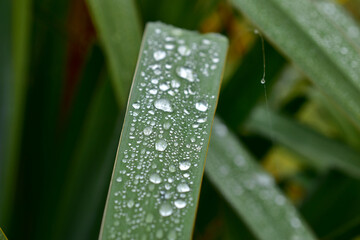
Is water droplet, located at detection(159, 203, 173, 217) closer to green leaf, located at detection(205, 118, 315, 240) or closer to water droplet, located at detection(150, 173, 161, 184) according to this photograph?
water droplet, located at detection(150, 173, 161, 184)

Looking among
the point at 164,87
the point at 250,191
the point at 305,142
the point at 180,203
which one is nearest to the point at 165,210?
the point at 180,203

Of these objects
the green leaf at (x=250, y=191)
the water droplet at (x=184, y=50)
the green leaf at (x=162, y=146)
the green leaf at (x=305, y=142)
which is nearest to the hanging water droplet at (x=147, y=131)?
the green leaf at (x=162, y=146)

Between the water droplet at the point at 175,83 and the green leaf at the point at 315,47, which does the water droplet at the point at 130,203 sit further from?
the green leaf at the point at 315,47

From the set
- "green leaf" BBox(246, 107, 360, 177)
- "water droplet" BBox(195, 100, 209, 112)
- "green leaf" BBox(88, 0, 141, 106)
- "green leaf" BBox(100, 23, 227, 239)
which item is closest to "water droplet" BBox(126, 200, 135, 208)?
"green leaf" BBox(100, 23, 227, 239)

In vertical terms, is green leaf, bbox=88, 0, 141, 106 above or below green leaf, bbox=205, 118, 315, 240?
above

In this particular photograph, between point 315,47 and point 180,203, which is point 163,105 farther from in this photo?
point 315,47
